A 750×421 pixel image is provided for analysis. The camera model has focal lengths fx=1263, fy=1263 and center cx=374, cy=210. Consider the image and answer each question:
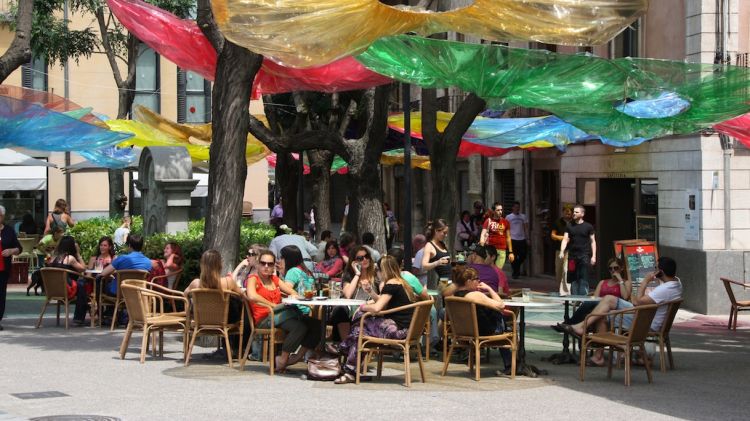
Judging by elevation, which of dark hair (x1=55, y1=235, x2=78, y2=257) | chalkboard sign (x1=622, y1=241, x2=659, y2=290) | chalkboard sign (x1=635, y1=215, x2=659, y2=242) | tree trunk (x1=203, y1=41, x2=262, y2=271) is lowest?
chalkboard sign (x1=622, y1=241, x2=659, y2=290)

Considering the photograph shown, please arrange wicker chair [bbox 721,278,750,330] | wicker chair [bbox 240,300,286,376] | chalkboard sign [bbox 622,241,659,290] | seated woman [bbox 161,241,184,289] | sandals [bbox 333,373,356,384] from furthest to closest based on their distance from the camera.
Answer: chalkboard sign [bbox 622,241,659,290], wicker chair [bbox 721,278,750,330], seated woman [bbox 161,241,184,289], wicker chair [bbox 240,300,286,376], sandals [bbox 333,373,356,384]

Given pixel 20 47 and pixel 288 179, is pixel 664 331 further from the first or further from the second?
pixel 288 179

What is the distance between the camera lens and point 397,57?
Result: 12.8 m

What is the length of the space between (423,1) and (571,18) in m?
4.05

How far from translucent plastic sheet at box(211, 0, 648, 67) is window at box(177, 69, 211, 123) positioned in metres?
31.7

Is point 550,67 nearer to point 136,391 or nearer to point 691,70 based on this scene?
point 691,70

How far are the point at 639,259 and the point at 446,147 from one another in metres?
3.78

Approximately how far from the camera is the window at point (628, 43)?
75.4 feet

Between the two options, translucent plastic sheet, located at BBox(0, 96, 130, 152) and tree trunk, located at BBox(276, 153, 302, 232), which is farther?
tree trunk, located at BBox(276, 153, 302, 232)

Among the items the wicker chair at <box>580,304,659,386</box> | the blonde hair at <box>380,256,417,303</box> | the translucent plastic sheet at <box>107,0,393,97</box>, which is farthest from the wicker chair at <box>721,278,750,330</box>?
the blonde hair at <box>380,256,417,303</box>

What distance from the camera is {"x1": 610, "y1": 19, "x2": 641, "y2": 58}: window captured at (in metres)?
23.0

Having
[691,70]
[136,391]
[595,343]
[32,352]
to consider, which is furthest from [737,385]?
[32,352]

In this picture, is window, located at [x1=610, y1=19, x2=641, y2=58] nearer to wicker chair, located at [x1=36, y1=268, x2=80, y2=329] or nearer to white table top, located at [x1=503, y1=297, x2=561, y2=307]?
white table top, located at [x1=503, y1=297, x2=561, y2=307]

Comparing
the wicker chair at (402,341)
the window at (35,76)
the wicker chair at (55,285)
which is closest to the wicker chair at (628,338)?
the wicker chair at (402,341)
